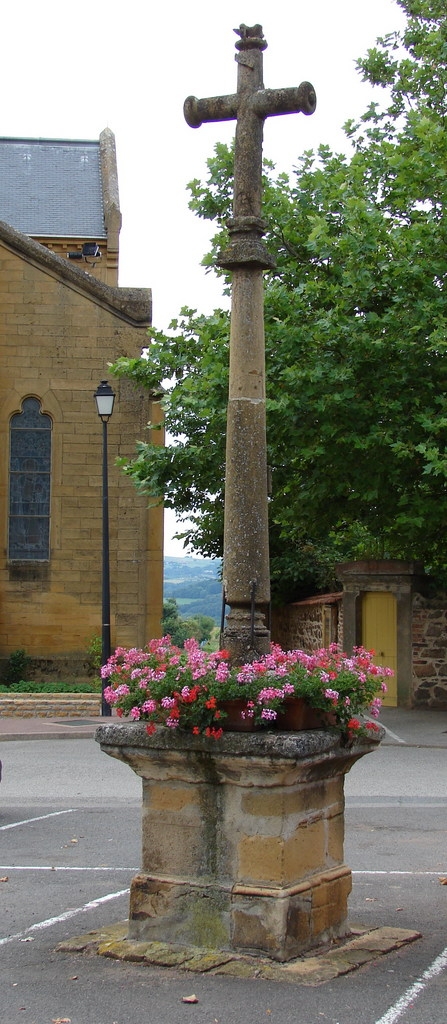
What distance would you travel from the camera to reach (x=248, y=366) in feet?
21.0

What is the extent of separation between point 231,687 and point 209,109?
3.31 meters

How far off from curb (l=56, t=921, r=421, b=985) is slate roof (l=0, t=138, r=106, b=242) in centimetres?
2749

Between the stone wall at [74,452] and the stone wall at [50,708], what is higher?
the stone wall at [74,452]

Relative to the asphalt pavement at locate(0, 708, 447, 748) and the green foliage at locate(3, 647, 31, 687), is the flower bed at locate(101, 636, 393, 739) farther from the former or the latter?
the green foliage at locate(3, 647, 31, 687)

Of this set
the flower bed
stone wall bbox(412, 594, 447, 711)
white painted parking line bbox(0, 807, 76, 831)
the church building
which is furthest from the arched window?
the flower bed

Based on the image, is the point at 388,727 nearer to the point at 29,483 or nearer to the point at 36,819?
the point at 36,819

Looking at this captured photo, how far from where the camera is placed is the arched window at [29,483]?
2397cm

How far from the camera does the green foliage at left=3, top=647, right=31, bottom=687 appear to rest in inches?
914

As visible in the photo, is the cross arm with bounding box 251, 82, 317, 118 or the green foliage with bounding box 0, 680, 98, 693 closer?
the cross arm with bounding box 251, 82, 317, 118

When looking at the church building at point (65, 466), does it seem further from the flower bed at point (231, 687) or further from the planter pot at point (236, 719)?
the planter pot at point (236, 719)

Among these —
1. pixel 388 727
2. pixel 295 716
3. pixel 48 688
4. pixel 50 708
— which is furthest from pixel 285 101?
pixel 48 688

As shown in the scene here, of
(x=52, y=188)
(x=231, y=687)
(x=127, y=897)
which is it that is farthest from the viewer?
(x=52, y=188)

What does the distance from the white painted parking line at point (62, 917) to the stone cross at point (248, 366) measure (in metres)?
1.92

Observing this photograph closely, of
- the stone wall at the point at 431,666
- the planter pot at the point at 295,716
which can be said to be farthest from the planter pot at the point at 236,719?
the stone wall at the point at 431,666
